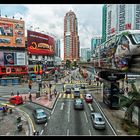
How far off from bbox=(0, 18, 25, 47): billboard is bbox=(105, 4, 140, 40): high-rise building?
48.1 meters

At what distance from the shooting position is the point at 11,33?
71.7m

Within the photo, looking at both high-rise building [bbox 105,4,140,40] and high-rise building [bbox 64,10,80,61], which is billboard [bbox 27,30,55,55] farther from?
high-rise building [bbox 64,10,80,61]

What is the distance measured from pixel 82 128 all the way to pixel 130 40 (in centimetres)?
1103

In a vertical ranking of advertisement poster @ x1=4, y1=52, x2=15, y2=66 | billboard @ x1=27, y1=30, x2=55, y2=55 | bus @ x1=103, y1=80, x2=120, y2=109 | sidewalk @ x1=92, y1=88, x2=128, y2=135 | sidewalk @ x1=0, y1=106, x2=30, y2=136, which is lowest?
sidewalk @ x1=0, y1=106, x2=30, y2=136

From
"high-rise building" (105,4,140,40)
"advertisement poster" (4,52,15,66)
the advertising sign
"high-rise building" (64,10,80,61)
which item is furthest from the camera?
"high-rise building" (64,10,80,61)

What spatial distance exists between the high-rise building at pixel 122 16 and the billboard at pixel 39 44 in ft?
105

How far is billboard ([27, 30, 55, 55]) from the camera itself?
3166 inches

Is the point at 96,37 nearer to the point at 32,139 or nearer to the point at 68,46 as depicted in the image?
the point at 68,46

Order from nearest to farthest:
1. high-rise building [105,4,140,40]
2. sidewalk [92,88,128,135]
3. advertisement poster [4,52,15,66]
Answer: sidewalk [92,88,128,135], advertisement poster [4,52,15,66], high-rise building [105,4,140,40]

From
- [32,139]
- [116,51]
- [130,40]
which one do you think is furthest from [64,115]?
[32,139]

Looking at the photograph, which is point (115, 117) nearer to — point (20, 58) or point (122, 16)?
point (20, 58)

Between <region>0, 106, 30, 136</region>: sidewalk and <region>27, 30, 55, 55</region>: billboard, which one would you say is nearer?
<region>0, 106, 30, 136</region>: sidewalk

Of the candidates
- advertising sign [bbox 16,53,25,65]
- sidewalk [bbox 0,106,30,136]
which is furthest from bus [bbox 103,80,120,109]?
advertising sign [bbox 16,53,25,65]

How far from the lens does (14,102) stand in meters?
37.8
